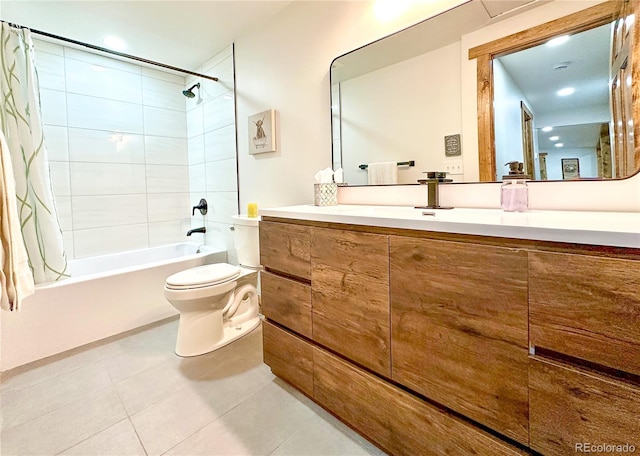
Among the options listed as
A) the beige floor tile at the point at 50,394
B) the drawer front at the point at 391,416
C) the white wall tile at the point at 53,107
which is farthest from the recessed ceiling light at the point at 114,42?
the drawer front at the point at 391,416

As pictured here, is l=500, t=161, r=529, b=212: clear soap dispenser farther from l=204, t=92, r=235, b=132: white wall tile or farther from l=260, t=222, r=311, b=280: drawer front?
l=204, t=92, r=235, b=132: white wall tile

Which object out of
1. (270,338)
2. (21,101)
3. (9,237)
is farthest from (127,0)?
(270,338)

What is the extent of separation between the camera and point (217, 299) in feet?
6.07

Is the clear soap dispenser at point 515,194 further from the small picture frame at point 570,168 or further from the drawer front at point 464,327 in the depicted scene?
the drawer front at point 464,327

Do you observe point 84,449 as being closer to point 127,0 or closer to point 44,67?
point 127,0

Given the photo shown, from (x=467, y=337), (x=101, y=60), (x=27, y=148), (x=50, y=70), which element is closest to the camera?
(x=467, y=337)

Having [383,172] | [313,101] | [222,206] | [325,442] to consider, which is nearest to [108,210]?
[222,206]

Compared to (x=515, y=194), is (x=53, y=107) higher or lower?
higher

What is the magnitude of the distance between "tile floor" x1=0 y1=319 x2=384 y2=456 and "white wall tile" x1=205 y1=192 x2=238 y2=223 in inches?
49.5

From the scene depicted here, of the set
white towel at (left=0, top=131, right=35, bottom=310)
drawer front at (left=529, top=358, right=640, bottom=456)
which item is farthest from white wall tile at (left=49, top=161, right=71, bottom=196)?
drawer front at (left=529, top=358, right=640, bottom=456)

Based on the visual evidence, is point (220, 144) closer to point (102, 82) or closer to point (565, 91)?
point (102, 82)

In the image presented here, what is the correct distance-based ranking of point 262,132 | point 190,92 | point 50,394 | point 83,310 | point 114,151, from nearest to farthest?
point 50,394 → point 83,310 → point 262,132 → point 114,151 → point 190,92

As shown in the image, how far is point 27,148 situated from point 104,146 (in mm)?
955

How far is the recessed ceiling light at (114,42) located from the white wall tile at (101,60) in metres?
0.19
